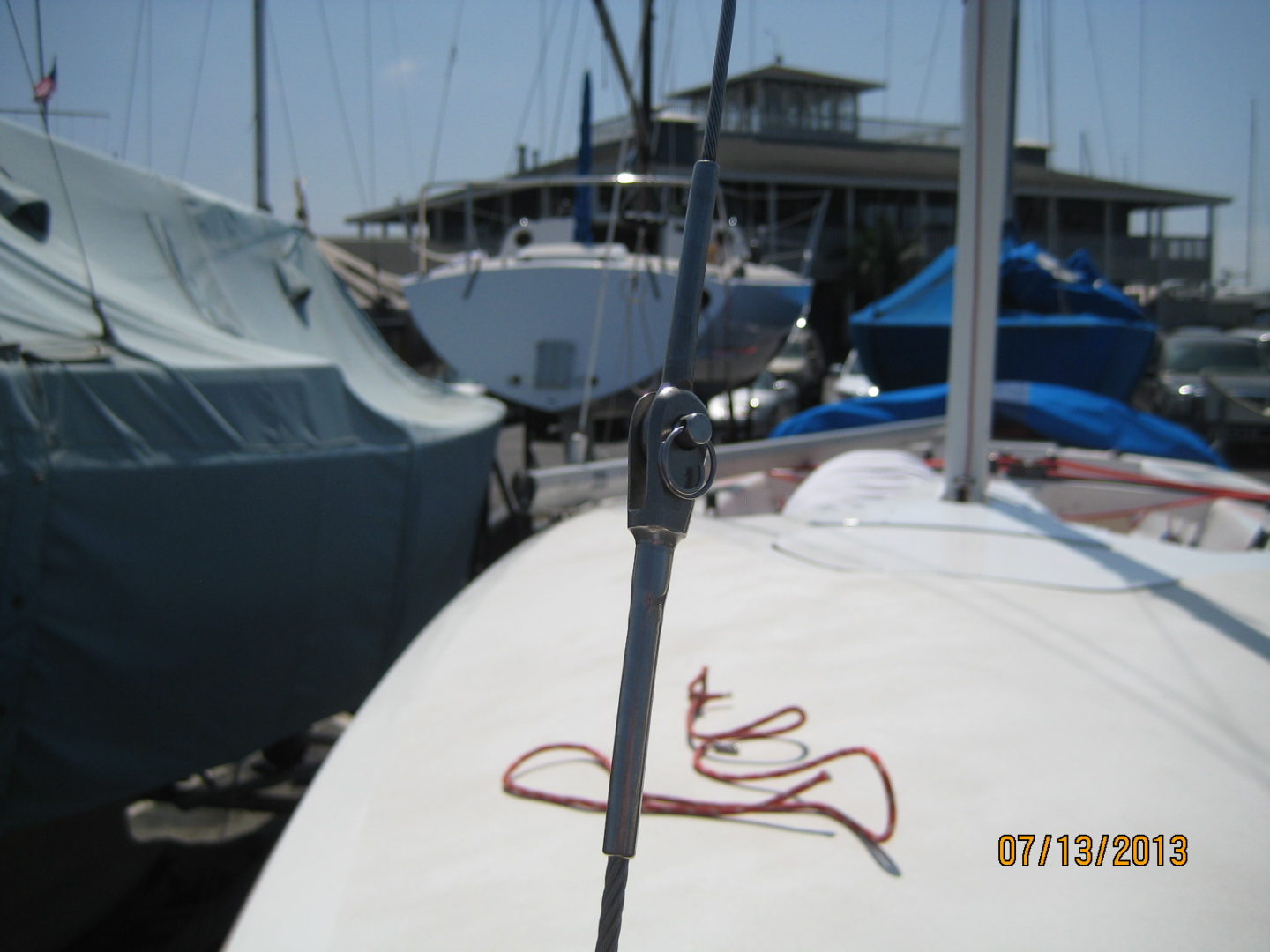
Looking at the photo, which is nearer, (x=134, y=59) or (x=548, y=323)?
(x=134, y=59)

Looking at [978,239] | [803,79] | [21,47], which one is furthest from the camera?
[803,79]

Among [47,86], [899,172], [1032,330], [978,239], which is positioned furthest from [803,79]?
[899,172]

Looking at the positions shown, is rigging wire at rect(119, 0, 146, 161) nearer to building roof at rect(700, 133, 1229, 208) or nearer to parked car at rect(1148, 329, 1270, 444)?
parked car at rect(1148, 329, 1270, 444)

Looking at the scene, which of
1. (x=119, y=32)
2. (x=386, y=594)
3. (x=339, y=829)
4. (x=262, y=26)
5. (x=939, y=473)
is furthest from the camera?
(x=262, y=26)

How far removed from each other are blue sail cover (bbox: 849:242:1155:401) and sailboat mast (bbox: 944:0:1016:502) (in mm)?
3964

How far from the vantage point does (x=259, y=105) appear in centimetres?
529

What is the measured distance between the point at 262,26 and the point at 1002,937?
5.20 metres

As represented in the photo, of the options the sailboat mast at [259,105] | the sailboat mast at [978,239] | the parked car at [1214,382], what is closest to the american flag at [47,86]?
the sailboat mast at [978,239]

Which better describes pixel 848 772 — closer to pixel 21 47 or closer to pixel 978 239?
pixel 21 47

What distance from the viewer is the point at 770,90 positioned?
7.93 metres

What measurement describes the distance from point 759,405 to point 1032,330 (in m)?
4.92

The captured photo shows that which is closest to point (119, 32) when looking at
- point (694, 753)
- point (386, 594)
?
point (694, 753)

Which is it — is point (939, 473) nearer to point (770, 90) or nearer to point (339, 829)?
point (339, 829)

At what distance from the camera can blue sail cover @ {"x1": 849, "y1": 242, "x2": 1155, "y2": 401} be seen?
7.34m
